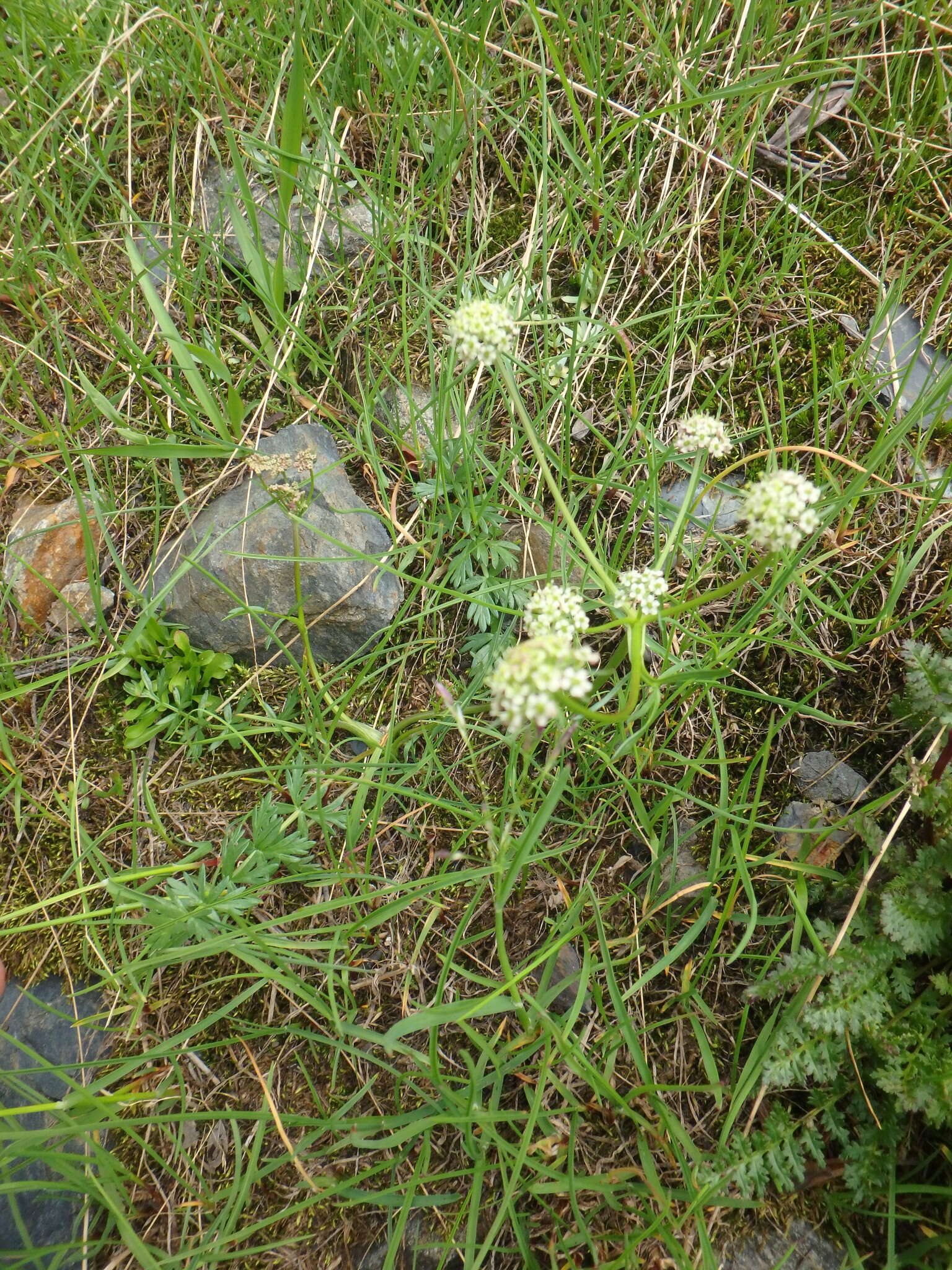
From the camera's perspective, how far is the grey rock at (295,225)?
2674mm

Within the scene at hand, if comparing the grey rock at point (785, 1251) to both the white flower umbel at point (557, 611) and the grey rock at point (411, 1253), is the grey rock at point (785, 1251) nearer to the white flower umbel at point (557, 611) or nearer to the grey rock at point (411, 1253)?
the grey rock at point (411, 1253)

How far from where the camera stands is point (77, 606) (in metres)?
2.61

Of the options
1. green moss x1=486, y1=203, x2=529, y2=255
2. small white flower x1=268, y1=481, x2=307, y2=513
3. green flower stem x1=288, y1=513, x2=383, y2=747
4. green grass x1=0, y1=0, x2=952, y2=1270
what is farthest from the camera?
green moss x1=486, y1=203, x2=529, y2=255

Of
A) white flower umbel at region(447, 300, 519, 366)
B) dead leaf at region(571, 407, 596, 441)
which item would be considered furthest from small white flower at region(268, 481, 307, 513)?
dead leaf at region(571, 407, 596, 441)

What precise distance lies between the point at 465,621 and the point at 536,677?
44.2 inches

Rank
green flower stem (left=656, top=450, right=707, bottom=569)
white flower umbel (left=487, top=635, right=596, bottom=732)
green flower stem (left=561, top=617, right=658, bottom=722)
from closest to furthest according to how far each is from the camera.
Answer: white flower umbel (left=487, top=635, right=596, bottom=732)
green flower stem (left=561, top=617, right=658, bottom=722)
green flower stem (left=656, top=450, right=707, bottom=569)

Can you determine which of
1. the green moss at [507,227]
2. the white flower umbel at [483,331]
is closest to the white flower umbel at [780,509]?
the white flower umbel at [483,331]

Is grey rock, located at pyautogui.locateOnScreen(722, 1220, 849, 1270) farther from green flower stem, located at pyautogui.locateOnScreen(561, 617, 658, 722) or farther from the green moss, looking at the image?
the green moss

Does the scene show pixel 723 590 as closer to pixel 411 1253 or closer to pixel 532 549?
pixel 532 549

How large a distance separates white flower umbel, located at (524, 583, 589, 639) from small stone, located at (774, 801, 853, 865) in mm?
963

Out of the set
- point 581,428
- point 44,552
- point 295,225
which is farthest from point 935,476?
point 44,552

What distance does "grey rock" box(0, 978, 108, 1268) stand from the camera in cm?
187

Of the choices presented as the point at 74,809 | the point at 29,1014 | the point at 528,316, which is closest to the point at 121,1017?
the point at 29,1014

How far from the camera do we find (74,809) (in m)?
2.31
